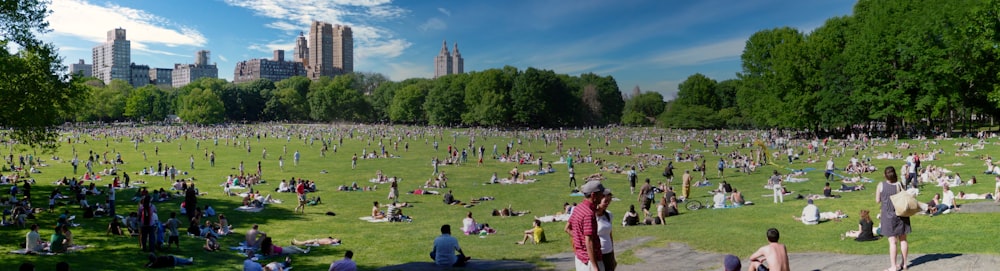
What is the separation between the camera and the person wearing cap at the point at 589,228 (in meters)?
6.46

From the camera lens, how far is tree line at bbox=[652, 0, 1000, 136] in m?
45.0

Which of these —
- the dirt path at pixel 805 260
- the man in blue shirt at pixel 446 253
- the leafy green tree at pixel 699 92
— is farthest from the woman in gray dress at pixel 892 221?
the leafy green tree at pixel 699 92

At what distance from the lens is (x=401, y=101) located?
121m

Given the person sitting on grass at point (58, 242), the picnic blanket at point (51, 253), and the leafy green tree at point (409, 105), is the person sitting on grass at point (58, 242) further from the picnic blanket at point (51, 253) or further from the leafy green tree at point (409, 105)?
the leafy green tree at point (409, 105)

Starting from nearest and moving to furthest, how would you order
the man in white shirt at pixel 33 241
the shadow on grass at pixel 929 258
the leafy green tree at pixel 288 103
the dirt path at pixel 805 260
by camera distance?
1. the dirt path at pixel 805 260
2. the shadow on grass at pixel 929 258
3. the man in white shirt at pixel 33 241
4. the leafy green tree at pixel 288 103

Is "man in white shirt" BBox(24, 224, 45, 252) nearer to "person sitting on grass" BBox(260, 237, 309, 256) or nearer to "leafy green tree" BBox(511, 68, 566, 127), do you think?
"person sitting on grass" BBox(260, 237, 309, 256)

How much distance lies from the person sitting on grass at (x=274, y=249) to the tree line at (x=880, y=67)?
35.5m

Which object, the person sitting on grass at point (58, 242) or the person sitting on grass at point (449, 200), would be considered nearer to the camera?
the person sitting on grass at point (58, 242)

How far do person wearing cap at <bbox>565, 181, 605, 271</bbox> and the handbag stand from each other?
17.6ft

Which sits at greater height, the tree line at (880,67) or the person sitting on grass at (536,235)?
the tree line at (880,67)

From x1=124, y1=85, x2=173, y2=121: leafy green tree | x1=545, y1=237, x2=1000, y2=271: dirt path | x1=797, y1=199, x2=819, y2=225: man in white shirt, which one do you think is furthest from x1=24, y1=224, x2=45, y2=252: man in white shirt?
x1=124, y1=85, x2=173, y2=121: leafy green tree

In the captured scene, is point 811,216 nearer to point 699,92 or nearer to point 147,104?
point 699,92

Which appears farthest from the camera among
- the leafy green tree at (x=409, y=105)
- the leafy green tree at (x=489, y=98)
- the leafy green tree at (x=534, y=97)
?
the leafy green tree at (x=409, y=105)

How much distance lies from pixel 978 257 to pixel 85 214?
963 inches
